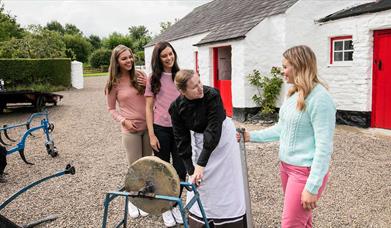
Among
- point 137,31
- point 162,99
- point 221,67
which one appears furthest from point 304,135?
point 137,31

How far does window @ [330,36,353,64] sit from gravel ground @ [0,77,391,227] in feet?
6.17

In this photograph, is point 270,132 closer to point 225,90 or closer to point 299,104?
point 299,104

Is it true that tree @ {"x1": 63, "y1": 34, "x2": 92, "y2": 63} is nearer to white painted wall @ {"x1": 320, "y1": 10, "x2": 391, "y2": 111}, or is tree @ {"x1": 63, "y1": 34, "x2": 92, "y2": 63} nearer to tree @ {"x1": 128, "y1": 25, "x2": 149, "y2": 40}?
tree @ {"x1": 128, "y1": 25, "x2": 149, "y2": 40}

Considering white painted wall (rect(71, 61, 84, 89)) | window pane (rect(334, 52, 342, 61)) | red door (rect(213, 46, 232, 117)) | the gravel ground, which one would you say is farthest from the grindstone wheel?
white painted wall (rect(71, 61, 84, 89))

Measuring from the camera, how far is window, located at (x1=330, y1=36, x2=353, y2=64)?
8.72m

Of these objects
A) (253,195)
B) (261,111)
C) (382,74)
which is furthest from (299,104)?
(261,111)

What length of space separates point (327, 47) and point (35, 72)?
55.9 ft

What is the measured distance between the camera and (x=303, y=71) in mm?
2191

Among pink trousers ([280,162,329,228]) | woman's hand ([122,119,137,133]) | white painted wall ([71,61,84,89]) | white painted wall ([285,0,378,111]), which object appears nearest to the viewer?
pink trousers ([280,162,329,228])

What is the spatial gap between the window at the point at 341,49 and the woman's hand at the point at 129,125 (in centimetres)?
702

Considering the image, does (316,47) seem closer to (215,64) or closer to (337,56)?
(337,56)

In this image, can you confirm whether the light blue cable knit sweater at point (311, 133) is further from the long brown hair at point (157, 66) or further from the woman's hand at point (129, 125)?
the woman's hand at point (129, 125)

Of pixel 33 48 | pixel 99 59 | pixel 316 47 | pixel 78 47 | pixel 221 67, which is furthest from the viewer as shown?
pixel 78 47

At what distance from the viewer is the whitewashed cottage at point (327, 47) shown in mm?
7941
